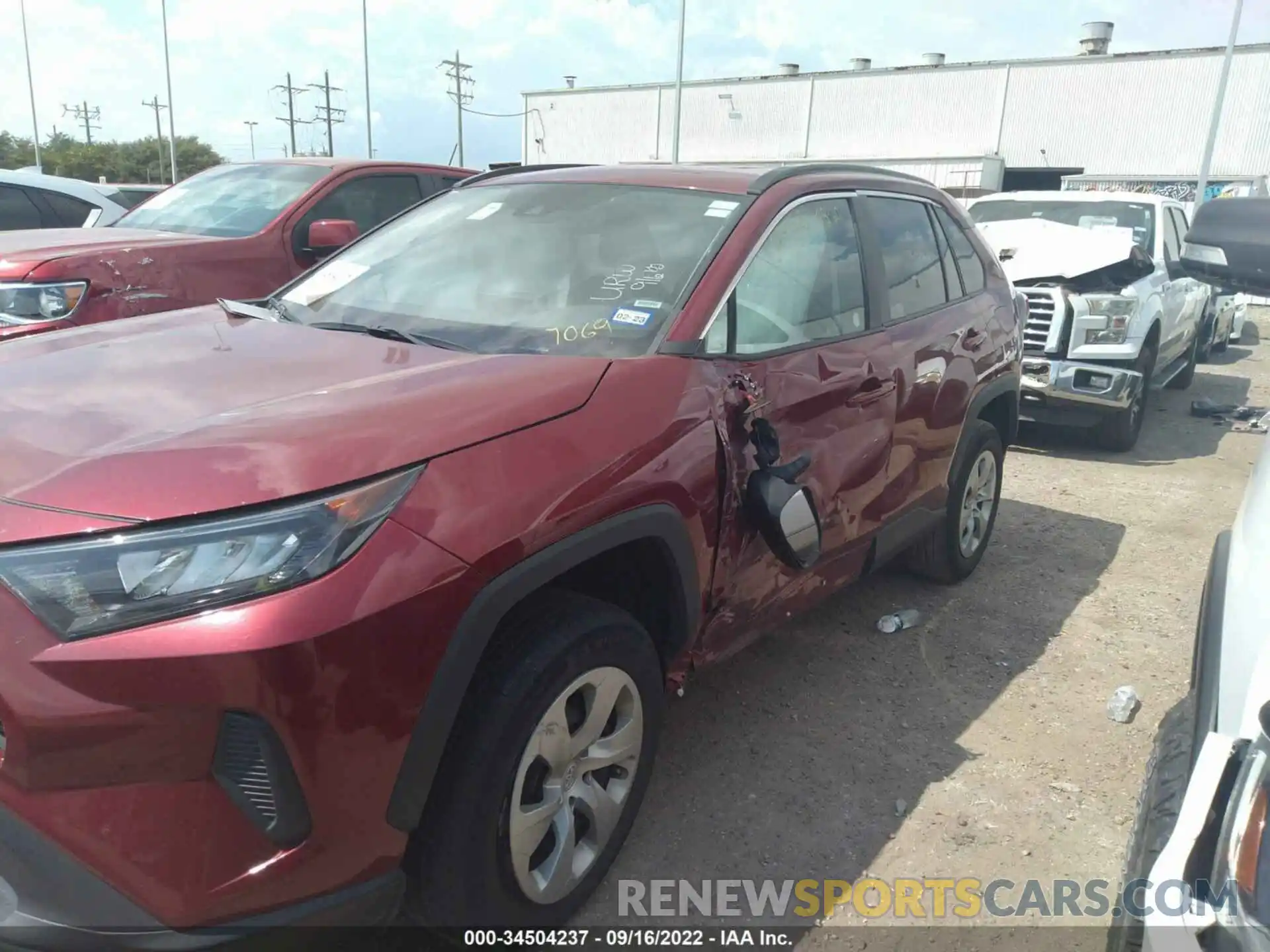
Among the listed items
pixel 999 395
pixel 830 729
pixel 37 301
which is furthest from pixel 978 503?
pixel 37 301

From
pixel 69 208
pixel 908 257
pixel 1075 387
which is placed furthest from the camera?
pixel 69 208

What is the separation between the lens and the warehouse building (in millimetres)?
30547

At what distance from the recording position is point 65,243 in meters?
5.02

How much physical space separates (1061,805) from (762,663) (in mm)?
1165

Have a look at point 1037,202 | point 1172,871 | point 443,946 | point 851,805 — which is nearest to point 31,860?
point 443,946

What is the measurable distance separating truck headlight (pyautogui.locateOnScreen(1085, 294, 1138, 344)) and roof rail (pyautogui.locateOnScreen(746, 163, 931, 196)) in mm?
3747

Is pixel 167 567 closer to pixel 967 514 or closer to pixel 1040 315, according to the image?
pixel 967 514

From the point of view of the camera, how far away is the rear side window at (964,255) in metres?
4.23

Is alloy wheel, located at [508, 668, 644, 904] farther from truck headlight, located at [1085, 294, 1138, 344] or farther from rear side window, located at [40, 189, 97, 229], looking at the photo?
rear side window, located at [40, 189, 97, 229]

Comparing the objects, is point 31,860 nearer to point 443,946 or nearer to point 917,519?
point 443,946

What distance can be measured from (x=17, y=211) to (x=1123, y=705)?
7.64m

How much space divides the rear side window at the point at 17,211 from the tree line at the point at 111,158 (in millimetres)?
47318

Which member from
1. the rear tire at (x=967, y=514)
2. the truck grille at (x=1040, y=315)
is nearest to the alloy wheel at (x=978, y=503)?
the rear tire at (x=967, y=514)

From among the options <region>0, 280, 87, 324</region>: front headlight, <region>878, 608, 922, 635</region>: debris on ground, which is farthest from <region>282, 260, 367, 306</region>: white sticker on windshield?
<region>878, 608, 922, 635</region>: debris on ground
